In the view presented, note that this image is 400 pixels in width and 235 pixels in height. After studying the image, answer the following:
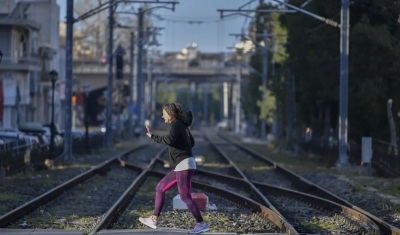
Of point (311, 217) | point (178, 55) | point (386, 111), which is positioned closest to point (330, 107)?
point (386, 111)

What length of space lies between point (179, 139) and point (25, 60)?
49.5m

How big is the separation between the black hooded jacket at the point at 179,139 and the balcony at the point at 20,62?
44557mm

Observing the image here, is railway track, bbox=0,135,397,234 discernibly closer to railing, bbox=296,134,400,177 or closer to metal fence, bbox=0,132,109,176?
metal fence, bbox=0,132,109,176

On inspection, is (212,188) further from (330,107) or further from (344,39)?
(330,107)

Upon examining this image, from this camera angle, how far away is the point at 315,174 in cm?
2992

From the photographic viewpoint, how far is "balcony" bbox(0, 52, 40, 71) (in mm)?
57531

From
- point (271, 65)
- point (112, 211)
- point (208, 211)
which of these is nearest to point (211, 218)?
point (208, 211)

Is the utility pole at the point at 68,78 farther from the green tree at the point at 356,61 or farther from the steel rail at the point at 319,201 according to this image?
the green tree at the point at 356,61

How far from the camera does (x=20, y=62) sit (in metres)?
60.2

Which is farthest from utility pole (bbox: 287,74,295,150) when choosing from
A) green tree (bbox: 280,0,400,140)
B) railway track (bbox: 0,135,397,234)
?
railway track (bbox: 0,135,397,234)

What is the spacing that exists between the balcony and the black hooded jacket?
44.6 meters

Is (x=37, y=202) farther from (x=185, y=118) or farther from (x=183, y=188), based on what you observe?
(x=185, y=118)

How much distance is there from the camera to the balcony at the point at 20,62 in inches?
2265

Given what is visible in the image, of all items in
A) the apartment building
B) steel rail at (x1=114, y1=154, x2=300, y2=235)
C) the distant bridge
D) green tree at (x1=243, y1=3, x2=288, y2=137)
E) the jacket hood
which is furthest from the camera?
the distant bridge
